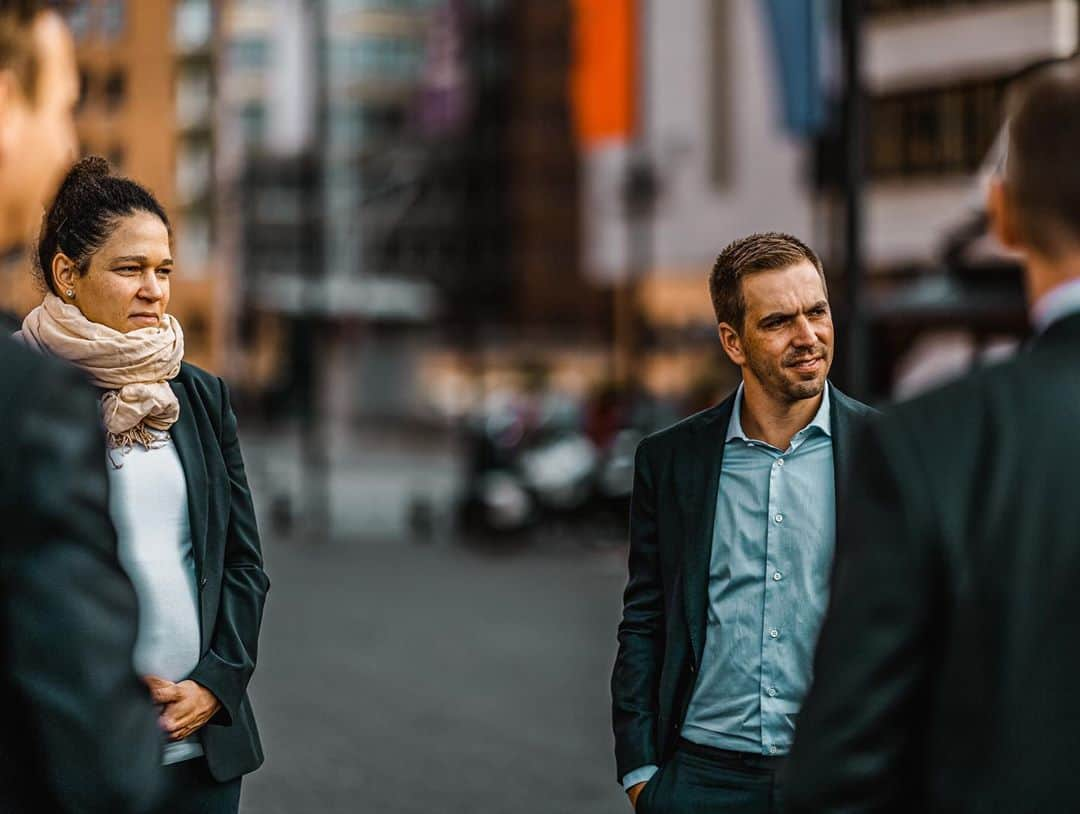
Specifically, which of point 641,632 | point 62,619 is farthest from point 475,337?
point 62,619

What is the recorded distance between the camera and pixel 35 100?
9.17 m

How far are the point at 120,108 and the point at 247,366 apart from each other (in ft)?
175

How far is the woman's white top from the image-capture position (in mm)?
2963

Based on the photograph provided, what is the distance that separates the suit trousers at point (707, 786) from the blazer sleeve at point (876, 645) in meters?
1.09

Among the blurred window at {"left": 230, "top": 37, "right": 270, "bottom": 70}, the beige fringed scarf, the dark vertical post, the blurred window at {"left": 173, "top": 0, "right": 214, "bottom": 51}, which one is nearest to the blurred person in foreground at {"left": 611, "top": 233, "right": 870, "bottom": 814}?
the beige fringed scarf

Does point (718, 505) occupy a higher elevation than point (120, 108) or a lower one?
lower

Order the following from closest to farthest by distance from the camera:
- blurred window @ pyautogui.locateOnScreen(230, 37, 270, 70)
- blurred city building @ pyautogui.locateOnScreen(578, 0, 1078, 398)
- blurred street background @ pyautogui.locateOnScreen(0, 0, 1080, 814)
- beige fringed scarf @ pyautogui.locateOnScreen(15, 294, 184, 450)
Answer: beige fringed scarf @ pyautogui.locateOnScreen(15, 294, 184, 450)
blurred street background @ pyautogui.locateOnScreen(0, 0, 1080, 814)
blurred city building @ pyautogui.locateOnScreen(578, 0, 1078, 398)
blurred window @ pyautogui.locateOnScreen(230, 37, 270, 70)

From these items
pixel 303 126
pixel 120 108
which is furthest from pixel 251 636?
pixel 303 126

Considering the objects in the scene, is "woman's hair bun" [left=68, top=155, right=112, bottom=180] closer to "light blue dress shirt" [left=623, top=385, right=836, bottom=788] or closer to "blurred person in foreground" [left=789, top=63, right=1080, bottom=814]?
"light blue dress shirt" [left=623, top=385, right=836, bottom=788]

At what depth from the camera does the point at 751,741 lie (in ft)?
10.1

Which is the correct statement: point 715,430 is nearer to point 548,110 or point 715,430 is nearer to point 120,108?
point 120,108

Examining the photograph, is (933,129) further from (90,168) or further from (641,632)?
(90,168)

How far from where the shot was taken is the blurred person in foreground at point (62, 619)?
80.0 inches

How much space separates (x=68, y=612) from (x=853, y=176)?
7213 millimetres
